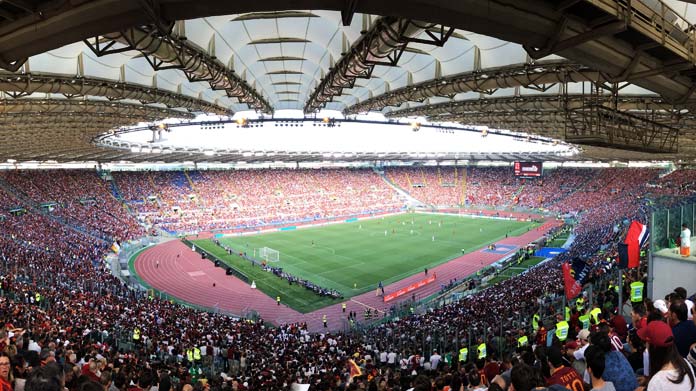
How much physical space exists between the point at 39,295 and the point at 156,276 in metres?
14.1

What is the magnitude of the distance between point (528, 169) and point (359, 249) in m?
30.4

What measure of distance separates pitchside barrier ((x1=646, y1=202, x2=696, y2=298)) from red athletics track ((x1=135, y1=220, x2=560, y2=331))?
1503 centimetres

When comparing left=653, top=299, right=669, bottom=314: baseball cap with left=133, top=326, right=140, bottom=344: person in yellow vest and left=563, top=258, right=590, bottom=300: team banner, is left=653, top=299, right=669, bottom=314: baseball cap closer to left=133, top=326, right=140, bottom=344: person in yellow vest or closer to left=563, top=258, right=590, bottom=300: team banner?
left=563, top=258, right=590, bottom=300: team banner

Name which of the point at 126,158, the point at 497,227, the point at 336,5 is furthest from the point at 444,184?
the point at 336,5

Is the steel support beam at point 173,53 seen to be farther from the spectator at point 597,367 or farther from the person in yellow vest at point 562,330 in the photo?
the person in yellow vest at point 562,330

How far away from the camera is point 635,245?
36.8 feet

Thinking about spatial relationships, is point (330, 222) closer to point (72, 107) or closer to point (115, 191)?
point (115, 191)

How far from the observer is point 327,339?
17.9 metres

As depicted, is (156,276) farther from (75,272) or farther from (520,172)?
(520,172)

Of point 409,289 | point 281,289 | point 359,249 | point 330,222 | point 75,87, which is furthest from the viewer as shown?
point 330,222

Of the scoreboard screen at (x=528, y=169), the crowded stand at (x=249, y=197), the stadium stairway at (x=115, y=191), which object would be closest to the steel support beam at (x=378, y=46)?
the crowded stand at (x=249, y=197)

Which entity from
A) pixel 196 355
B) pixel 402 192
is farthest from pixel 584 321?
pixel 402 192

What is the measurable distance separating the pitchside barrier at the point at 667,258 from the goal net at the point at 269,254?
29.6m

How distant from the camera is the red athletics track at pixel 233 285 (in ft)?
82.7
